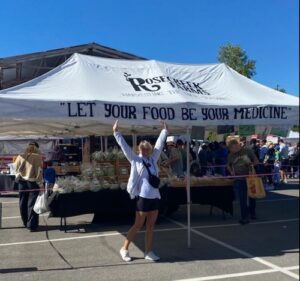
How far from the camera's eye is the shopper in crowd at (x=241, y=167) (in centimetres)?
901

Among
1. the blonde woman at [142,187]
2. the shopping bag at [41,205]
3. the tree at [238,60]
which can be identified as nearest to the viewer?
the blonde woman at [142,187]

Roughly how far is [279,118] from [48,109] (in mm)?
3743

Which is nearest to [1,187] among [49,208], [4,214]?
[4,214]

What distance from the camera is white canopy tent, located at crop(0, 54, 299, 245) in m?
6.39

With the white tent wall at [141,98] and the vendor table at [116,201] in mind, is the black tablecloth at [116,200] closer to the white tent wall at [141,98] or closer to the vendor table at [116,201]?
the vendor table at [116,201]

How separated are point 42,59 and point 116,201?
32.5 feet

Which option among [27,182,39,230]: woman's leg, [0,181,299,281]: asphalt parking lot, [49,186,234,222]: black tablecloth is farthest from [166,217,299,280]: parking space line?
[27,182,39,230]: woman's leg

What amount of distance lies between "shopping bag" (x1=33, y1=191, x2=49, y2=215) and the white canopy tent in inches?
82.8

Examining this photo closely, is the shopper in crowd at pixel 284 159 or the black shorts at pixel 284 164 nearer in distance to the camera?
the shopper in crowd at pixel 284 159

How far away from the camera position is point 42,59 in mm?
17344

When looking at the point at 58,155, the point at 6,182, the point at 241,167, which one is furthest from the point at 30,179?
the point at 58,155

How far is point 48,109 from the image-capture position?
20.8ft

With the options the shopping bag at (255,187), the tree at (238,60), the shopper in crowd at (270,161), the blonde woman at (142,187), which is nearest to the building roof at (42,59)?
the shopper in crowd at (270,161)

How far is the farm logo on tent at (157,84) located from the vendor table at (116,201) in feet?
7.30
